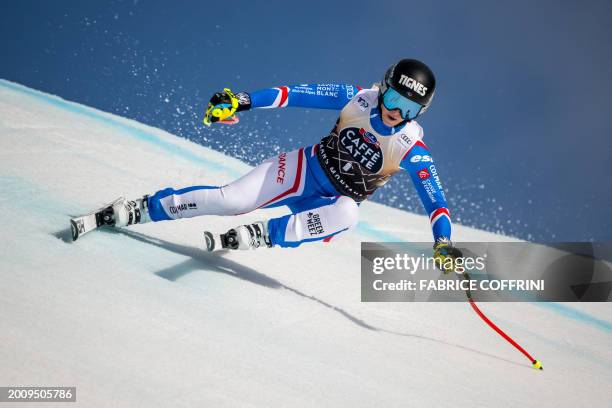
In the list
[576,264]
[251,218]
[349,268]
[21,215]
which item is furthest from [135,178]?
[576,264]

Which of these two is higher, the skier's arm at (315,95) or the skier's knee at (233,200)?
the skier's arm at (315,95)

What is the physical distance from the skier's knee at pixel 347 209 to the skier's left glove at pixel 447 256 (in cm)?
50

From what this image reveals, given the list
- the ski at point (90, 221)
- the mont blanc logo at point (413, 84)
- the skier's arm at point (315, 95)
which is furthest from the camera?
the skier's arm at point (315, 95)

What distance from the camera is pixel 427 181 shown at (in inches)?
133

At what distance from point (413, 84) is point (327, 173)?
73cm

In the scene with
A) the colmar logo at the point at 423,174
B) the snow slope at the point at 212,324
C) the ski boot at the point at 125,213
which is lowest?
the snow slope at the point at 212,324

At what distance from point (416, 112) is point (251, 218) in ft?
6.69

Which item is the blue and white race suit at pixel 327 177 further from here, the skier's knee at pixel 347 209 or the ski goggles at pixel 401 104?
the ski goggles at pixel 401 104

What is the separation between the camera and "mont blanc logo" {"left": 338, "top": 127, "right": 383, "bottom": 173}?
3.43m

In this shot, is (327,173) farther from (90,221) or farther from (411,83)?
(90,221)

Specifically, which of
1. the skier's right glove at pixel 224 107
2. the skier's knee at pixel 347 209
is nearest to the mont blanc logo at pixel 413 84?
the skier's knee at pixel 347 209

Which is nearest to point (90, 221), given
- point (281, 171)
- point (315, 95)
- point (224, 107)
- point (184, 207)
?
point (184, 207)

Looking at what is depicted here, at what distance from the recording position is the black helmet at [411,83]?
324cm

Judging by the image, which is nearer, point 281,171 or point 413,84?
point 413,84
